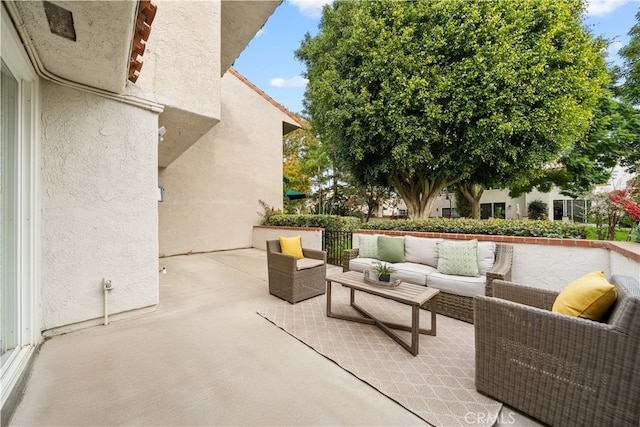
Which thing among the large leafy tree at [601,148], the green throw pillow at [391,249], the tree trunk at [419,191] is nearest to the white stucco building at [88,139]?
the green throw pillow at [391,249]

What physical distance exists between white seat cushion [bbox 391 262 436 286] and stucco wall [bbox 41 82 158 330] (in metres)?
3.85

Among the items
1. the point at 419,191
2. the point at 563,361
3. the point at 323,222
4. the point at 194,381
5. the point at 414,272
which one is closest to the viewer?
the point at 563,361

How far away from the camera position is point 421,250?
4461 mm

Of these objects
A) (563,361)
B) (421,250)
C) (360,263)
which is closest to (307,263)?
(360,263)

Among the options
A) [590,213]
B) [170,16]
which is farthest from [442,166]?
[170,16]

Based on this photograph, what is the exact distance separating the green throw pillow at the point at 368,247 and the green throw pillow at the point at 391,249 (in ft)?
0.51

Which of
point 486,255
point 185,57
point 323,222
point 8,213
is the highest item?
point 185,57

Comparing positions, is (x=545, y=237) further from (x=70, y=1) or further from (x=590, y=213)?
(x=70, y=1)

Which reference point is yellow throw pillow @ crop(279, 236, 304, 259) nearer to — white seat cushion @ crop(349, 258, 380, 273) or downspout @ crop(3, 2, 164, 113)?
white seat cushion @ crop(349, 258, 380, 273)

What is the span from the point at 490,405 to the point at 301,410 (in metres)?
1.46

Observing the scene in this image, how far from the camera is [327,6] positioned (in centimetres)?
913

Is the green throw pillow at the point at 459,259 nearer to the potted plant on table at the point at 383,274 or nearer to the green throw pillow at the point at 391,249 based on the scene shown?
the green throw pillow at the point at 391,249

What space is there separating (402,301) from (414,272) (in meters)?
1.50

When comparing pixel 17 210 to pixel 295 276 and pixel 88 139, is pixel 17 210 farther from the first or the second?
pixel 295 276
